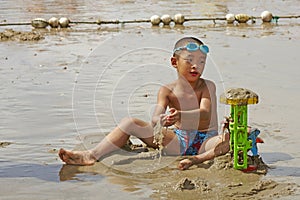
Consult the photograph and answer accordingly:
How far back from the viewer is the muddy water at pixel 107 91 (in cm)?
459

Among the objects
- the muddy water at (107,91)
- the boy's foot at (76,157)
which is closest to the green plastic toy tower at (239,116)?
the muddy water at (107,91)

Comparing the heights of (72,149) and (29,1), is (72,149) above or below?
below

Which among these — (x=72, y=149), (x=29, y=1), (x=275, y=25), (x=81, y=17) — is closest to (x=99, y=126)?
(x=72, y=149)

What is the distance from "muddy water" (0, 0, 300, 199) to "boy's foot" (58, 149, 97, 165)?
9 centimetres

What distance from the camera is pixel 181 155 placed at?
5156mm

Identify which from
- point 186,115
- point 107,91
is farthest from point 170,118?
point 107,91

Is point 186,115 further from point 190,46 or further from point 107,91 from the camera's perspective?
point 107,91

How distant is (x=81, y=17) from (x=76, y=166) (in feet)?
41.6

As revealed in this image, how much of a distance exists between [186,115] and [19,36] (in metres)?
8.74

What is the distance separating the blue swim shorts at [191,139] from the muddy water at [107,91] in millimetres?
423

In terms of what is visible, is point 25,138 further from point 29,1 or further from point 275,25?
point 29,1

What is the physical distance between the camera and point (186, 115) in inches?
197

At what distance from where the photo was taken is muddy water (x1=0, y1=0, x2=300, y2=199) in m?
4.59

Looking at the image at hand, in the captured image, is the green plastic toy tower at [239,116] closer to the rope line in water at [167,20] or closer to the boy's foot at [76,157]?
the boy's foot at [76,157]
